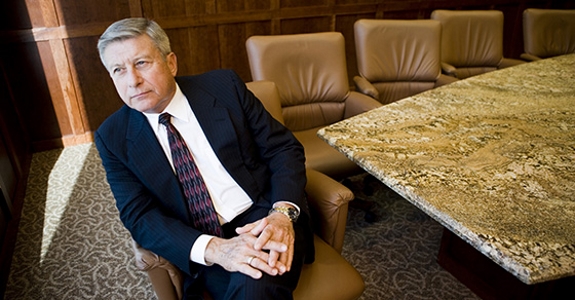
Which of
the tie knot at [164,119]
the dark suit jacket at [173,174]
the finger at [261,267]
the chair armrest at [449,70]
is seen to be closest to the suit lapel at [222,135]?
the dark suit jacket at [173,174]

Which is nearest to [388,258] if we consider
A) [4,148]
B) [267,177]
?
[267,177]

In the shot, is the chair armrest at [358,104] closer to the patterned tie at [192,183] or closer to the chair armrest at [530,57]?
the patterned tie at [192,183]

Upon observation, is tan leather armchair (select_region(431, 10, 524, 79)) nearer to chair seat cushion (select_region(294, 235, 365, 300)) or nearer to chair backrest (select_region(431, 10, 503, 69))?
chair backrest (select_region(431, 10, 503, 69))

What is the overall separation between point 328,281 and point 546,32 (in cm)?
403

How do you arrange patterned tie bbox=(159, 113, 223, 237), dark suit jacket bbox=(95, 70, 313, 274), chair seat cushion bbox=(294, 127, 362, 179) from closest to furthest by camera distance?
1. dark suit jacket bbox=(95, 70, 313, 274)
2. patterned tie bbox=(159, 113, 223, 237)
3. chair seat cushion bbox=(294, 127, 362, 179)

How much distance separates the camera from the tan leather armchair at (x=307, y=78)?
7.56 ft

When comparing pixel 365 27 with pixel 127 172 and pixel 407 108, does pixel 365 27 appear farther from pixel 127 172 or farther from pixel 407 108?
pixel 127 172

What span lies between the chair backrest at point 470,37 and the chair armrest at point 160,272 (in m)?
3.06

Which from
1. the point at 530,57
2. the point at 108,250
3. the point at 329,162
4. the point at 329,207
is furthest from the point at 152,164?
the point at 530,57

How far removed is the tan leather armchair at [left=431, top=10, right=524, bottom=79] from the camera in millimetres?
3357

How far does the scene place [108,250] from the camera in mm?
2172

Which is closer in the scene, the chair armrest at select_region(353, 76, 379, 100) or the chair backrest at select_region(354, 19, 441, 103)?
the chair armrest at select_region(353, 76, 379, 100)

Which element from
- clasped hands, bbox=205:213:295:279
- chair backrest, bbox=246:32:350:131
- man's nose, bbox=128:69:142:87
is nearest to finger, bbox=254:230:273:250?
clasped hands, bbox=205:213:295:279

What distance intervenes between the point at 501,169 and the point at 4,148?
299 centimetres
